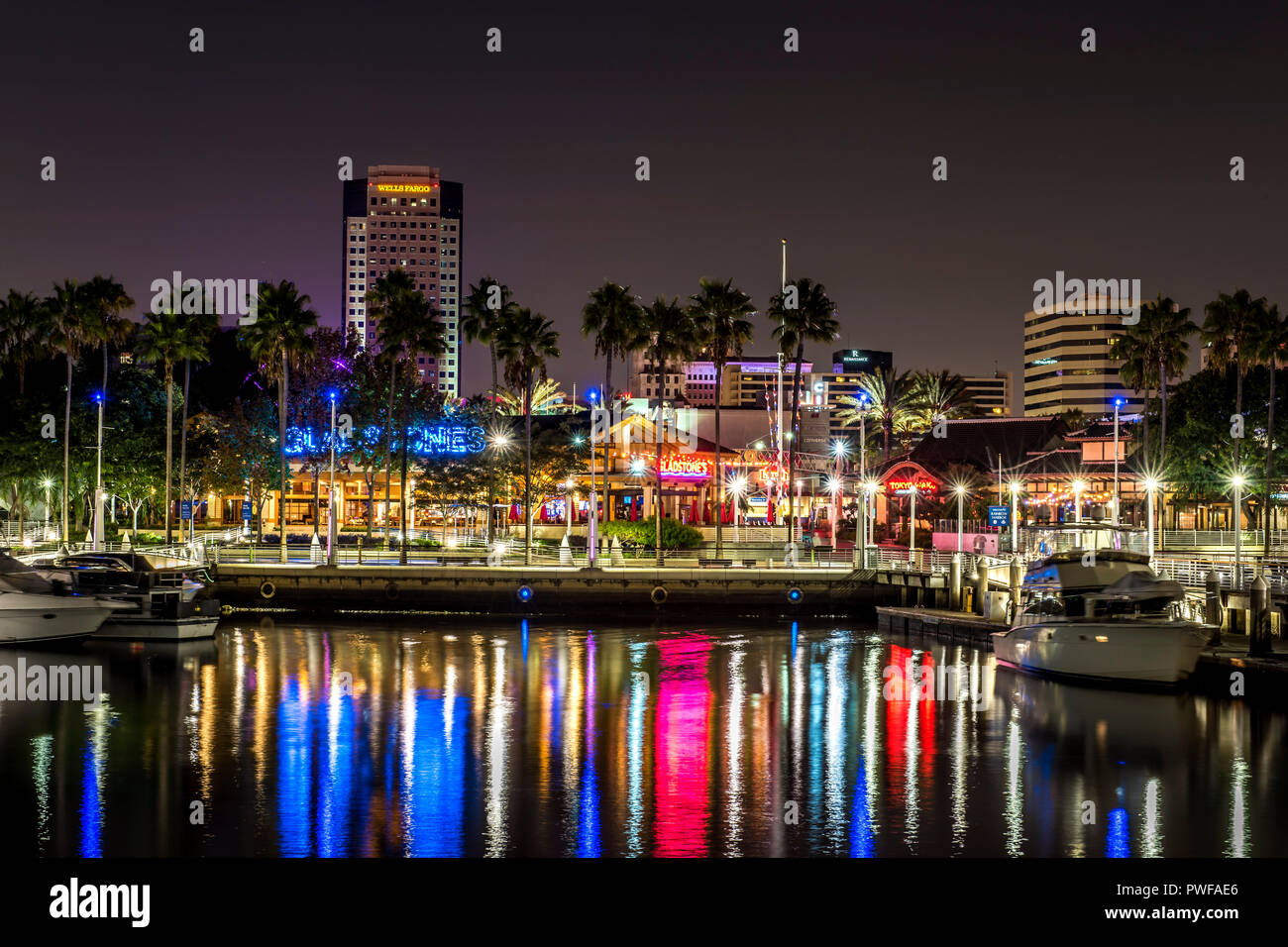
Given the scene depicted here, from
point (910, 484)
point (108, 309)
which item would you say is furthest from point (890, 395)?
point (108, 309)

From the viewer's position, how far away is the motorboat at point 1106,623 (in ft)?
123

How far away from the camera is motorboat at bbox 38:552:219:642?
48250 mm

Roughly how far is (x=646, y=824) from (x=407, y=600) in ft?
132

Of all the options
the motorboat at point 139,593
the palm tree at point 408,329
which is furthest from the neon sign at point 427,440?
the motorboat at point 139,593

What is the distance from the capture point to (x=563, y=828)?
77.3 feet

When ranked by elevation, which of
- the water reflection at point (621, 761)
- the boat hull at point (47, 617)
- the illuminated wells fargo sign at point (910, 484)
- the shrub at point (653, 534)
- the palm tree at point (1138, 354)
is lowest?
the water reflection at point (621, 761)

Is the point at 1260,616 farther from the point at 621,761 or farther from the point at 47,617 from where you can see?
the point at 47,617

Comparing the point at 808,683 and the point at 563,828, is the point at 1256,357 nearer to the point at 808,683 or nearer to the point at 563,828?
the point at 808,683

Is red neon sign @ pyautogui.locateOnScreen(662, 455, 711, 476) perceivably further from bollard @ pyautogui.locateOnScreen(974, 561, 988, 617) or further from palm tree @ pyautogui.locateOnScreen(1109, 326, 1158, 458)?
bollard @ pyautogui.locateOnScreen(974, 561, 988, 617)

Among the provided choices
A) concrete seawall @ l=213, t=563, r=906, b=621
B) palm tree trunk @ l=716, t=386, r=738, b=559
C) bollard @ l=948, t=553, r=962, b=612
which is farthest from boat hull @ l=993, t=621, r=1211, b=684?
palm tree trunk @ l=716, t=386, r=738, b=559

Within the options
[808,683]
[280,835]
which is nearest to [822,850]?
[280,835]

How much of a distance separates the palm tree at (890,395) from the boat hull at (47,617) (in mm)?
83362

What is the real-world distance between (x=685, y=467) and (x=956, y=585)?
30.7m

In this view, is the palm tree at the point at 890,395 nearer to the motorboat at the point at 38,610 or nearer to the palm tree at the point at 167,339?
the palm tree at the point at 167,339
